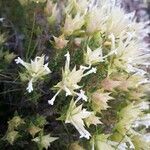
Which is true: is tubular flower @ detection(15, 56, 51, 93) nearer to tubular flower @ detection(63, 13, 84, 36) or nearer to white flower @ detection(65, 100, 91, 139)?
white flower @ detection(65, 100, 91, 139)

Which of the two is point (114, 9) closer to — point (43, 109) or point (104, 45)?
point (104, 45)

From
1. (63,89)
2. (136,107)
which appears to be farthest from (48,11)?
(136,107)

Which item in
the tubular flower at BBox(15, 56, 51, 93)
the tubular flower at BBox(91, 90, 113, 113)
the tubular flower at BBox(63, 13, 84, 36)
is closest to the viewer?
the tubular flower at BBox(15, 56, 51, 93)

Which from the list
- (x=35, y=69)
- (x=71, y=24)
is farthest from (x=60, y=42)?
(x=35, y=69)

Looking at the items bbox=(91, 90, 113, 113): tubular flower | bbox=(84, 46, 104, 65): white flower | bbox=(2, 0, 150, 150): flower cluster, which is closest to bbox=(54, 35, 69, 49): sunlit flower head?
bbox=(2, 0, 150, 150): flower cluster

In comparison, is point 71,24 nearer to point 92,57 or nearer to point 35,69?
point 92,57

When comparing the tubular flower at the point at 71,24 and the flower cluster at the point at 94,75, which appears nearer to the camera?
the flower cluster at the point at 94,75

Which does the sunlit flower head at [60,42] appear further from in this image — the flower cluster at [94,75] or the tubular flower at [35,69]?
the tubular flower at [35,69]

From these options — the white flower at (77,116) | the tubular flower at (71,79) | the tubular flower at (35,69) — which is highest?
the tubular flower at (35,69)

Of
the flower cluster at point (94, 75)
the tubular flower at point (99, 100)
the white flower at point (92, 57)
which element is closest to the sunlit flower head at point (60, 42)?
the flower cluster at point (94, 75)
